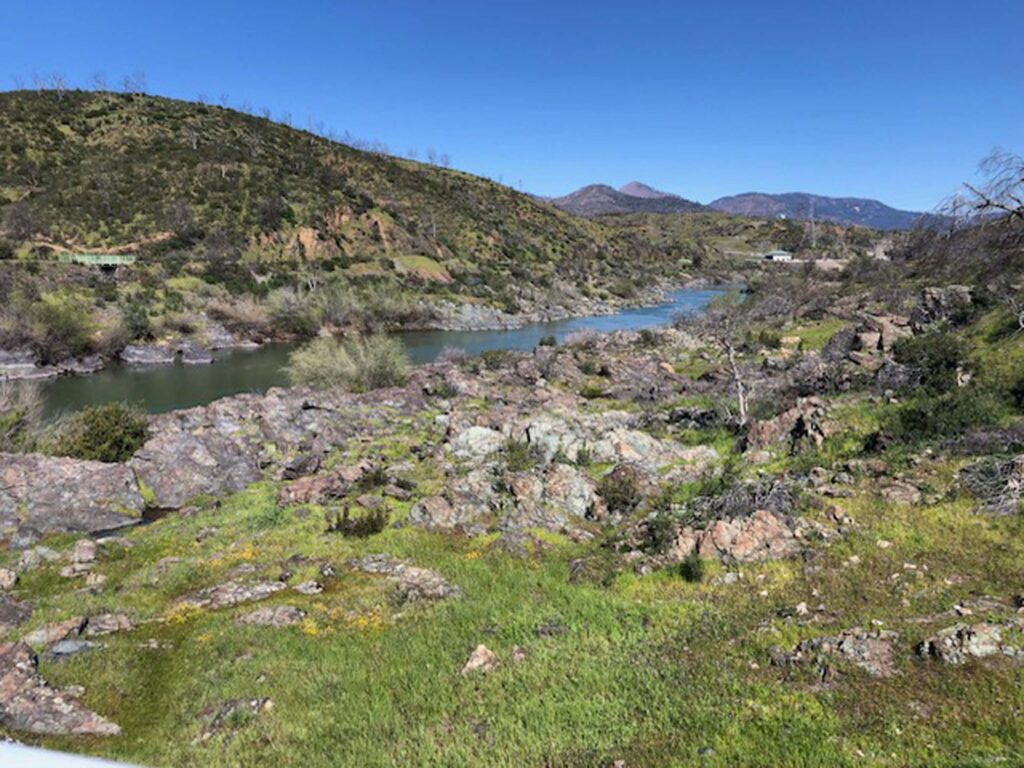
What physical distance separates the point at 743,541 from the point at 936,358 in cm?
1209

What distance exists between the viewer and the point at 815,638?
284 inches

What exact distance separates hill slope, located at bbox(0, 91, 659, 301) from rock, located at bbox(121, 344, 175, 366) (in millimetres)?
21051

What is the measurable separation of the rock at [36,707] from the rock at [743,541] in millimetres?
8500

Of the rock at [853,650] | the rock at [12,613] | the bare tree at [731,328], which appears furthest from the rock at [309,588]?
the bare tree at [731,328]

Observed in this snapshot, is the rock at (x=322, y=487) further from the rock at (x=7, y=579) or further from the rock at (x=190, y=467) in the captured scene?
the rock at (x=7, y=579)

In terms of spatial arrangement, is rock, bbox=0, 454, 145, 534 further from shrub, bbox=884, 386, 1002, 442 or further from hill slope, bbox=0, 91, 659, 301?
hill slope, bbox=0, 91, 659, 301

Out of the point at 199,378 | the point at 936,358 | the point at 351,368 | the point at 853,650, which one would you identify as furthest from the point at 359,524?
the point at 199,378

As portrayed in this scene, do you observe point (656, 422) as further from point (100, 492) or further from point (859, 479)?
point (100, 492)

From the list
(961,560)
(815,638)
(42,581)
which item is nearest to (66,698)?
(42,581)

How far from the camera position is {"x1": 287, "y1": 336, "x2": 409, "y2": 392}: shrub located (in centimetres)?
3067

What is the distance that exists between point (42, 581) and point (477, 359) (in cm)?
3045

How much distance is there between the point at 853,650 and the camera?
22.3 ft

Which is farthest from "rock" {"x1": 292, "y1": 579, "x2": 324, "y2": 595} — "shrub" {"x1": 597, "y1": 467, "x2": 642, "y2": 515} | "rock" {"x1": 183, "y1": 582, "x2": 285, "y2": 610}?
"shrub" {"x1": 597, "y1": 467, "x2": 642, "y2": 515}

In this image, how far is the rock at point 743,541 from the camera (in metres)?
9.83
